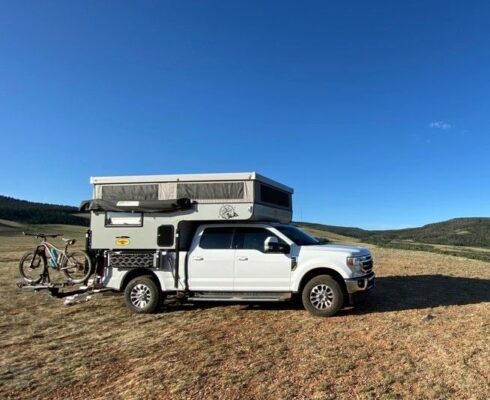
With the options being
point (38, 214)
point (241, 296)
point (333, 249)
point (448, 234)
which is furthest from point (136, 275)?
point (38, 214)

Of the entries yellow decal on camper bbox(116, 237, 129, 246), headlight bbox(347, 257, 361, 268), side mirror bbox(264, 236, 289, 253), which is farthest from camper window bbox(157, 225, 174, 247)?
headlight bbox(347, 257, 361, 268)

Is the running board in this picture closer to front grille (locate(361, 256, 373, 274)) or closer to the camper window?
the camper window

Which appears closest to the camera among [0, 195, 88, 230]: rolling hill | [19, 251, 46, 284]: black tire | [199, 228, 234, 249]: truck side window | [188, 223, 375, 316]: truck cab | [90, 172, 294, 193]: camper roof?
[188, 223, 375, 316]: truck cab

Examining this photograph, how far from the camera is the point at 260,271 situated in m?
10.5

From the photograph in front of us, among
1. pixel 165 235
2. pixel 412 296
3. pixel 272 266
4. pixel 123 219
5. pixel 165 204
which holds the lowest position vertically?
pixel 412 296

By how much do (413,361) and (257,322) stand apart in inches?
139

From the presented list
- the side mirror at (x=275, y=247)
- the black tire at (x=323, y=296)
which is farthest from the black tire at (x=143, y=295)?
the black tire at (x=323, y=296)

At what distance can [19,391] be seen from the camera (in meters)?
A: 6.32

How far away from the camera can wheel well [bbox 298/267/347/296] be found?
10.2 m

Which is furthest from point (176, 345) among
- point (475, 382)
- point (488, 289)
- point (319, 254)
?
point (488, 289)

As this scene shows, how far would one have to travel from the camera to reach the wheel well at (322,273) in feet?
33.3

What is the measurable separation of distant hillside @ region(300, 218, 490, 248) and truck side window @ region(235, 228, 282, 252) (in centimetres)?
3640

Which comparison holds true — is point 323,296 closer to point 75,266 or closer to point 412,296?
point 412,296

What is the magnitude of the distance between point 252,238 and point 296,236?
96 centimetres
